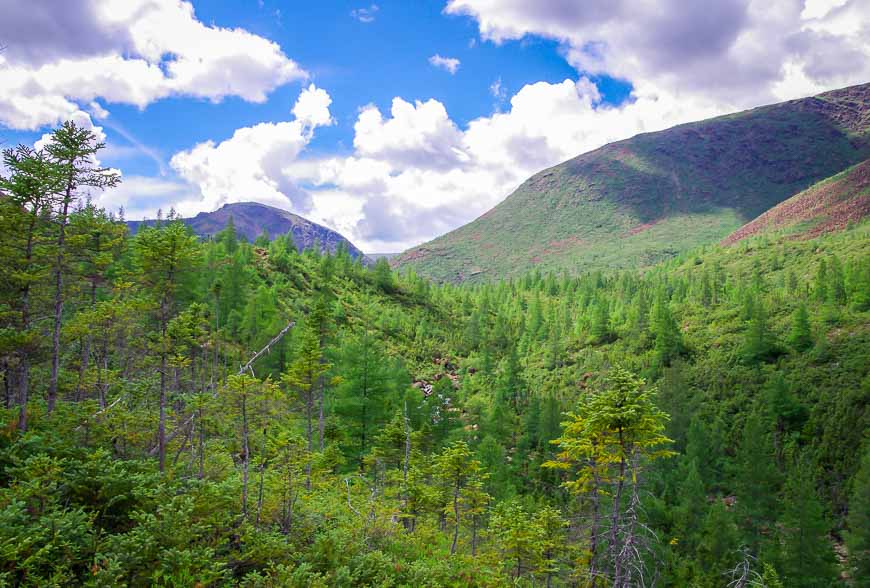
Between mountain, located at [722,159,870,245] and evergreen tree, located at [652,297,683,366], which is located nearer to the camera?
evergreen tree, located at [652,297,683,366]

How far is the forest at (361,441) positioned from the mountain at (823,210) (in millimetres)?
49654

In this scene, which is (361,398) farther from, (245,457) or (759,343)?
(759,343)

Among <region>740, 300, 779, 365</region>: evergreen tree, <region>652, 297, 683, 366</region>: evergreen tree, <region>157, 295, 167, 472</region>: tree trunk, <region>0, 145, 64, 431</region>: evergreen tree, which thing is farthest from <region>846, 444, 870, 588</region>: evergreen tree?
<region>0, 145, 64, 431</region>: evergreen tree

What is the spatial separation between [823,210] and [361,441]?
394 feet

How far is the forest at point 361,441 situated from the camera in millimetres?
9469

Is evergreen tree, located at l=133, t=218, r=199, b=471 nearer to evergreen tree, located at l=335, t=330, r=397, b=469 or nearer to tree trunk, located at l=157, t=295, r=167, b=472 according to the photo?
tree trunk, located at l=157, t=295, r=167, b=472

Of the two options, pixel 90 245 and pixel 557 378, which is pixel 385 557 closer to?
pixel 90 245

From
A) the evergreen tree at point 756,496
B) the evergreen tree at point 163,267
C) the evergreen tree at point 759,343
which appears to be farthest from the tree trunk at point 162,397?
the evergreen tree at point 759,343

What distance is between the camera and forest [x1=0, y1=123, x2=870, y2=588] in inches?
373

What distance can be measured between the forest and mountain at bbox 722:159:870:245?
163ft

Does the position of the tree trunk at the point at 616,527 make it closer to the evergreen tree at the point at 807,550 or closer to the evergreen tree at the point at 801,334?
the evergreen tree at the point at 807,550

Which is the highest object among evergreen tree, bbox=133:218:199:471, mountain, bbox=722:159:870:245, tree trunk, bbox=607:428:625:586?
mountain, bbox=722:159:870:245

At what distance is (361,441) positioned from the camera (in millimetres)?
27656

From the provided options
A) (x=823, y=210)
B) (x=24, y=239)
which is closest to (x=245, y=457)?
(x=24, y=239)
